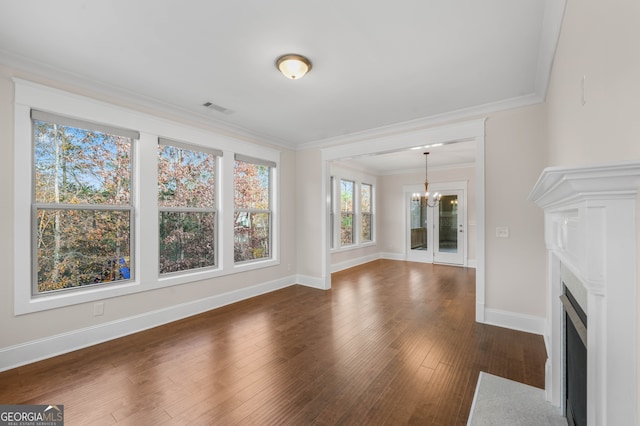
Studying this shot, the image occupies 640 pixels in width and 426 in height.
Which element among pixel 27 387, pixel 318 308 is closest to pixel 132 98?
pixel 27 387

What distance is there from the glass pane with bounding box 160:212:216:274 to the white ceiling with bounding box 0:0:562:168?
4.72 ft

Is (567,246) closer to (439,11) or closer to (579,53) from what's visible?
(579,53)

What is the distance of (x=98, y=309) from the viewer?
303 centimetres

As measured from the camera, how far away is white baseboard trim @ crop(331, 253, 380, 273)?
6.95m

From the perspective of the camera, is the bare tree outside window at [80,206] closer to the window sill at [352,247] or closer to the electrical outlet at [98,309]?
the electrical outlet at [98,309]

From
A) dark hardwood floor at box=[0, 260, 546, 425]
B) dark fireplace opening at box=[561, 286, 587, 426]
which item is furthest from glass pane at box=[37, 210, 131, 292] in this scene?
dark fireplace opening at box=[561, 286, 587, 426]

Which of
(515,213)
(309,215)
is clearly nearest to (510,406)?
(515,213)

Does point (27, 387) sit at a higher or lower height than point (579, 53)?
lower

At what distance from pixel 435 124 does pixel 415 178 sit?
441 cm

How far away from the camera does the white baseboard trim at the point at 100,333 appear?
8.36ft

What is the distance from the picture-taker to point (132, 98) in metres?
3.26

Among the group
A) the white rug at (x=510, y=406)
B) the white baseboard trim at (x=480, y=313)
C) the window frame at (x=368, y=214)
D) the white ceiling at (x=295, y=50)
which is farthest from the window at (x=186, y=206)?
the window frame at (x=368, y=214)

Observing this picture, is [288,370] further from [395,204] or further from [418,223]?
[395,204]

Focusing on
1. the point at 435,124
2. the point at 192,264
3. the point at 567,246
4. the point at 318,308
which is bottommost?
the point at 318,308
